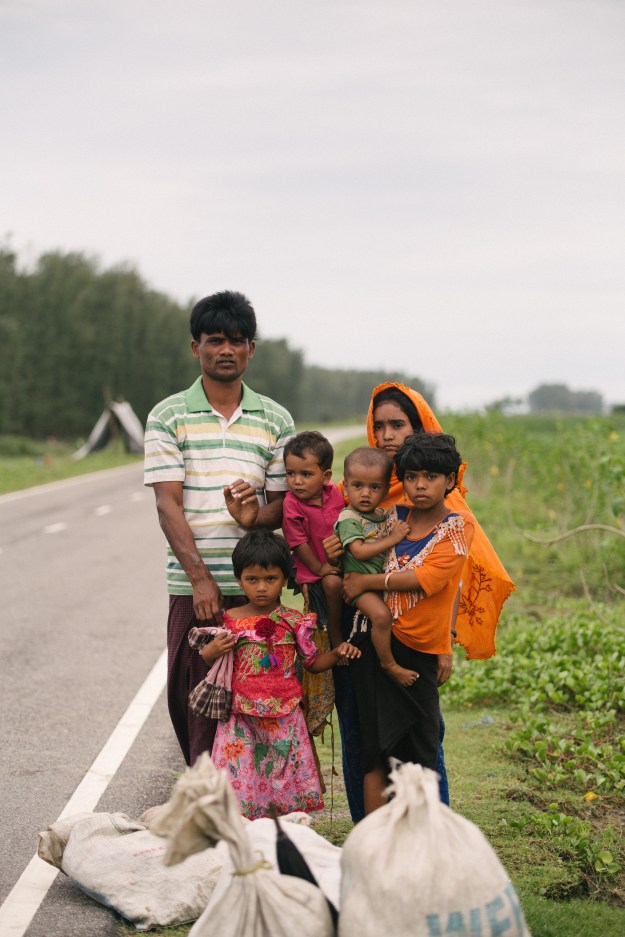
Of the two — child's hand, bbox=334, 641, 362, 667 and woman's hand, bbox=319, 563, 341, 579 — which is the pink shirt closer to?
woman's hand, bbox=319, 563, 341, 579

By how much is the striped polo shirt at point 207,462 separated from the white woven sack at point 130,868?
36.3 inches

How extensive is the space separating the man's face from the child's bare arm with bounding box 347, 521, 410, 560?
0.86m

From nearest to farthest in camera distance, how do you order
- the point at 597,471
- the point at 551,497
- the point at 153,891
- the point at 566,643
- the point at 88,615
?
1. the point at 153,891
2. the point at 566,643
3. the point at 88,615
4. the point at 597,471
5. the point at 551,497

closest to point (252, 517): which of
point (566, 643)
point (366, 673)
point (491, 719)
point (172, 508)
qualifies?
point (172, 508)

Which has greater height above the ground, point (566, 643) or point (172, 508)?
point (172, 508)

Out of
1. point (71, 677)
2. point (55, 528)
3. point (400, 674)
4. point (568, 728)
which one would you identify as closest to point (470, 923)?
point (400, 674)

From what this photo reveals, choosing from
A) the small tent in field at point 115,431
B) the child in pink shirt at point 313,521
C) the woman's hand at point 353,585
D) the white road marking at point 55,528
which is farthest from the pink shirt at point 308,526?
the small tent in field at point 115,431

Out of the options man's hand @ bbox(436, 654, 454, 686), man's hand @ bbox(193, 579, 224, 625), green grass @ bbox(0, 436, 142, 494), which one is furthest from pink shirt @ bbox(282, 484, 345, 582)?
green grass @ bbox(0, 436, 142, 494)

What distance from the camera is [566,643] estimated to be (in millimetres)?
7391

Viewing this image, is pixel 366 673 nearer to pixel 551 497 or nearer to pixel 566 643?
pixel 566 643

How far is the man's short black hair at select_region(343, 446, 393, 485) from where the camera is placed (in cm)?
383

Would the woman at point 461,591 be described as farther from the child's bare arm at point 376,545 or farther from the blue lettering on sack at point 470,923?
the blue lettering on sack at point 470,923

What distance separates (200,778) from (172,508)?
4.81 ft

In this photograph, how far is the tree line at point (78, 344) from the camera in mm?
47844
